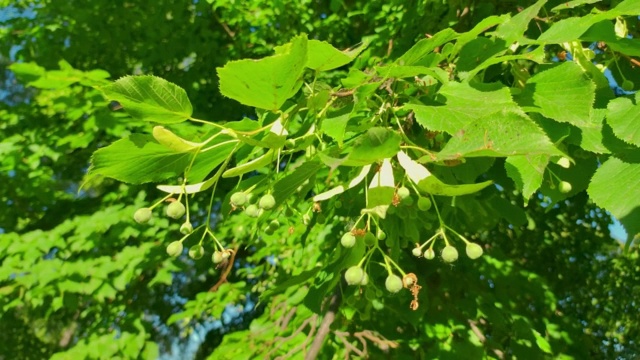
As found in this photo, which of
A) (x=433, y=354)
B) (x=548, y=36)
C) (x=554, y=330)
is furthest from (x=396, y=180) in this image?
(x=554, y=330)

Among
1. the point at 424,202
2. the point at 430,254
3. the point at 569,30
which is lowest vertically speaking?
the point at 430,254

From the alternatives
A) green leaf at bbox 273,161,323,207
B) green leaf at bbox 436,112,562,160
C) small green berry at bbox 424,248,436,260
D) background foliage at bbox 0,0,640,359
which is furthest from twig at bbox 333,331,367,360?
green leaf at bbox 436,112,562,160

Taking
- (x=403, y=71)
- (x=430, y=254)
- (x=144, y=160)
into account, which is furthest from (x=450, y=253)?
(x=144, y=160)

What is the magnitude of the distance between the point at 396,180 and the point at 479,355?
4.76ft

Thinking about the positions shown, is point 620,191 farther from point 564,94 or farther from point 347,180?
point 347,180

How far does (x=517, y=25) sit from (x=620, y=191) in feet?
1.08

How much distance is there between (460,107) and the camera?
0.83 meters

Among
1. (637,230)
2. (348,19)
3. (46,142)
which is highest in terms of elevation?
(637,230)

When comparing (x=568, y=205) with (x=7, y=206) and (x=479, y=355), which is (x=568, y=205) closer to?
(x=479, y=355)

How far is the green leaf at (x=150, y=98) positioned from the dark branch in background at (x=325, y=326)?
48.9 inches

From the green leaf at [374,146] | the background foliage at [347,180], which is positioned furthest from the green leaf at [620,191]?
the green leaf at [374,146]

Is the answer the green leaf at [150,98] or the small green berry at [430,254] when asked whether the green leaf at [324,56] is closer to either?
the green leaf at [150,98]

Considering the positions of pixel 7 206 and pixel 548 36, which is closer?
pixel 548 36

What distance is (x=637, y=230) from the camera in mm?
803
